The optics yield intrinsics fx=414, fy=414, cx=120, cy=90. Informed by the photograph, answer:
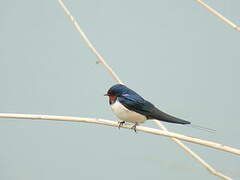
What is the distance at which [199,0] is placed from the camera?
2.39 ft

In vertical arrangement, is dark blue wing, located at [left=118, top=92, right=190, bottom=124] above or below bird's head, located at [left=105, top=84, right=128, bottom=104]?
below

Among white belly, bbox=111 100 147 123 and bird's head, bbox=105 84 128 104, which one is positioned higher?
bird's head, bbox=105 84 128 104

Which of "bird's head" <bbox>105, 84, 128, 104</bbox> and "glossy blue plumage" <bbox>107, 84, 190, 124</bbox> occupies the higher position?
"bird's head" <bbox>105, 84, 128, 104</bbox>

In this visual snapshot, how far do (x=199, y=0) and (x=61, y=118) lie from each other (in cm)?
32

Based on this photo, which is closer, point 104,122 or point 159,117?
point 104,122

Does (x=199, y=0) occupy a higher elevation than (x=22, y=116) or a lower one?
higher

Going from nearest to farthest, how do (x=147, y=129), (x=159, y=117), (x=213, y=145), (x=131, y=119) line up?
(x=213, y=145) → (x=147, y=129) → (x=159, y=117) → (x=131, y=119)

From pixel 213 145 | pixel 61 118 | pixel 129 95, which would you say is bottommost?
pixel 213 145

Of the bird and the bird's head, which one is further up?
the bird's head

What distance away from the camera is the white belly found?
0.92 m

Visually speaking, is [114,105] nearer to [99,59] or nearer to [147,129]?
[99,59]

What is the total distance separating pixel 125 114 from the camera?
920mm

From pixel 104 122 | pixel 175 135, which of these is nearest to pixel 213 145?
pixel 175 135

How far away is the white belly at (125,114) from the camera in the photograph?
917mm
